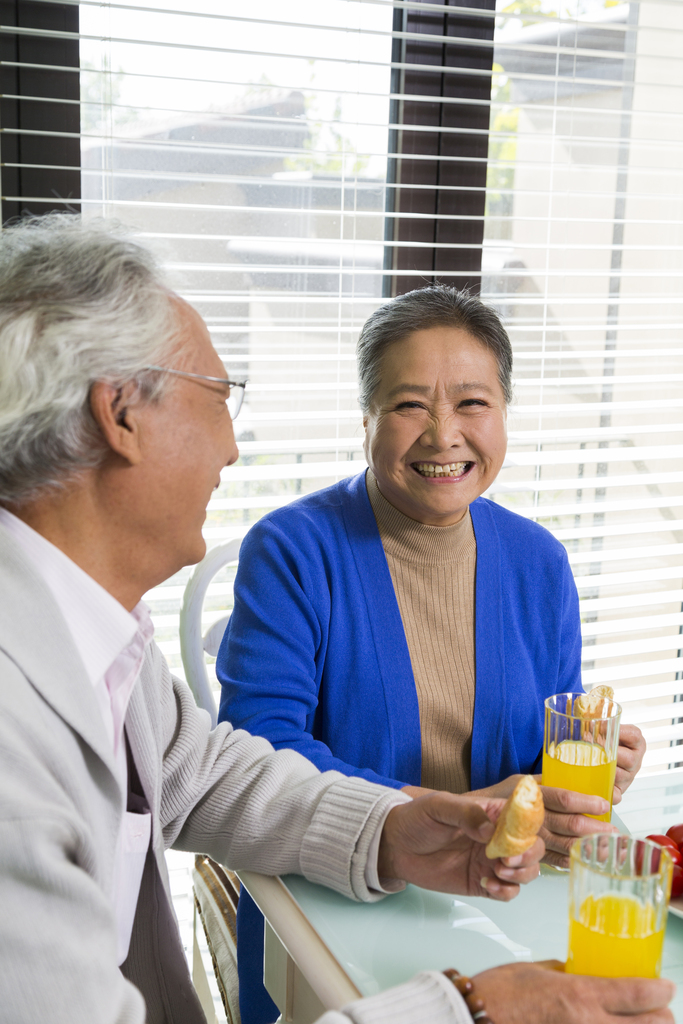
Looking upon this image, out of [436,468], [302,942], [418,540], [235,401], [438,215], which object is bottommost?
[302,942]

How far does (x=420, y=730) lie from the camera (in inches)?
60.2

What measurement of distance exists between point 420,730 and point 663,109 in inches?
77.4

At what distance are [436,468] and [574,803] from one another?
24.9 inches

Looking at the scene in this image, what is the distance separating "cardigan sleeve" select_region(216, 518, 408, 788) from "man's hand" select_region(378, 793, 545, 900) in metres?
0.23

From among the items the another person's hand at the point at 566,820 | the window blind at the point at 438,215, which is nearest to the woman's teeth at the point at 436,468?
the another person's hand at the point at 566,820

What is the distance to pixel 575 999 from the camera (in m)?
0.84

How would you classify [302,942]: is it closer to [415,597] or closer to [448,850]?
[448,850]

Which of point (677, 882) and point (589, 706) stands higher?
point (589, 706)

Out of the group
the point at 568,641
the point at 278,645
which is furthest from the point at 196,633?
the point at 568,641

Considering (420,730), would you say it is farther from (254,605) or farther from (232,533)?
(232,533)

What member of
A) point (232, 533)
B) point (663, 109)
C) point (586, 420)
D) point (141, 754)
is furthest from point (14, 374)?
point (663, 109)

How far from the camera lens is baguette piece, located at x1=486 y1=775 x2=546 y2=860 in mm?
947

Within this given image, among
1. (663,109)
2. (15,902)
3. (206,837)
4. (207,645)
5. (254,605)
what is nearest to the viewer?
(15,902)

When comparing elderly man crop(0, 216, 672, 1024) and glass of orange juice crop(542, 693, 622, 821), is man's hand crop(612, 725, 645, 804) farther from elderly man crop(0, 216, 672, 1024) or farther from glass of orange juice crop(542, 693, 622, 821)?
elderly man crop(0, 216, 672, 1024)
